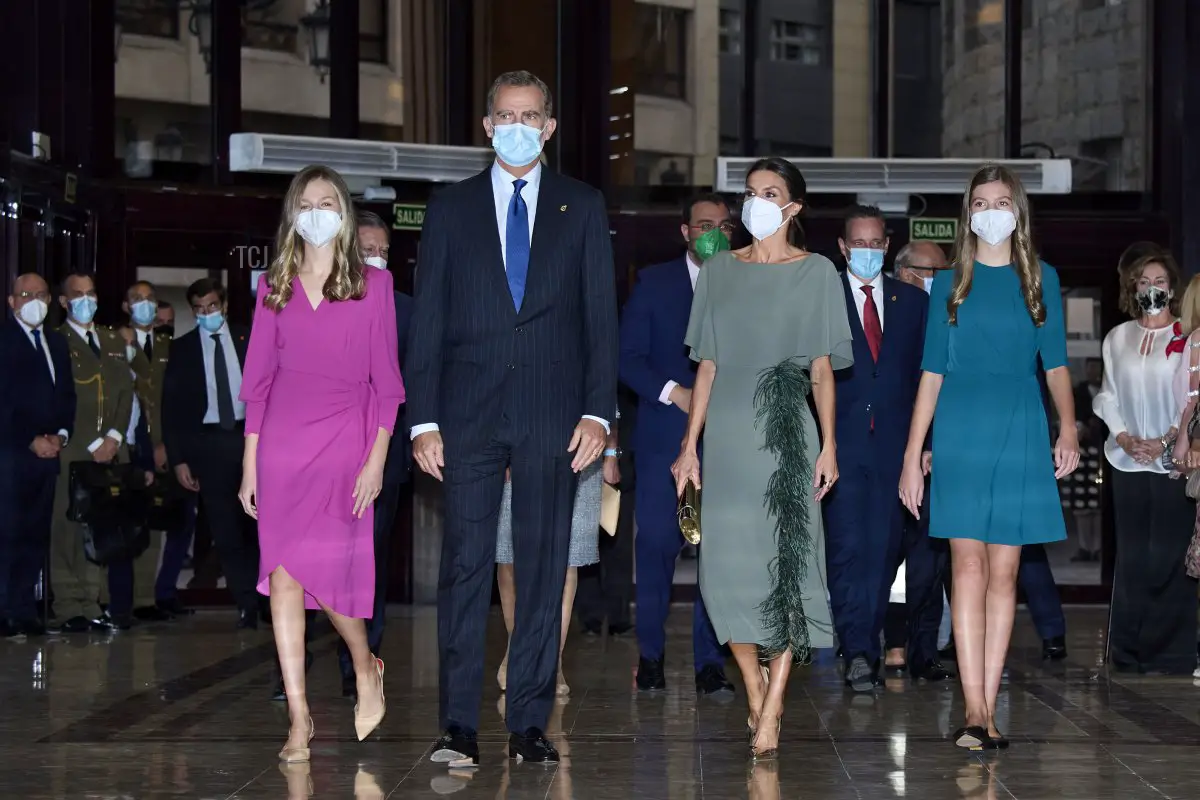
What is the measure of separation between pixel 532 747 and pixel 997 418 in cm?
192

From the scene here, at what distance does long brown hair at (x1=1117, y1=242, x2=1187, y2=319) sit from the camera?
351 inches

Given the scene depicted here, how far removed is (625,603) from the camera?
11.0 metres

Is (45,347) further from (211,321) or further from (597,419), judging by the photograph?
(597,419)

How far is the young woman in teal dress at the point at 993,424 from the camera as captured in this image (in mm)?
6637

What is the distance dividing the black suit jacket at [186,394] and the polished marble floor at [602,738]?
1.88 m

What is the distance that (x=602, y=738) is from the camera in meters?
6.79

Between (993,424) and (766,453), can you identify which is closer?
(766,453)

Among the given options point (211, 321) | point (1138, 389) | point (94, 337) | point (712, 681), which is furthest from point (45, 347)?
point (1138, 389)

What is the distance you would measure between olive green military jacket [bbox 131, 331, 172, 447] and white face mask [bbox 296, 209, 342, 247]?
568cm

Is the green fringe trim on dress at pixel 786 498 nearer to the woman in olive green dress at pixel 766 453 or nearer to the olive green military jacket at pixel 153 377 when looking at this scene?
the woman in olive green dress at pixel 766 453

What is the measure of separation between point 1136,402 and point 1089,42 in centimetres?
462

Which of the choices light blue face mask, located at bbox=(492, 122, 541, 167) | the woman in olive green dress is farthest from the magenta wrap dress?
the woman in olive green dress

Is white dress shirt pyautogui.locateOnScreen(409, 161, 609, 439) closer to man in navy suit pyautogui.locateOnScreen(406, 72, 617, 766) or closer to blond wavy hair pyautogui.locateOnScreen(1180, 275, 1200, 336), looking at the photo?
man in navy suit pyautogui.locateOnScreen(406, 72, 617, 766)

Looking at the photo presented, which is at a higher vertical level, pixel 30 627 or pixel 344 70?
pixel 344 70
